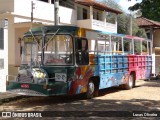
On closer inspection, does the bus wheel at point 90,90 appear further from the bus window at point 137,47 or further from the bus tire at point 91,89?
the bus window at point 137,47

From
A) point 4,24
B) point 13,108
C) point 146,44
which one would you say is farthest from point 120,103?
point 146,44

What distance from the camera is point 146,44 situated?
774 inches

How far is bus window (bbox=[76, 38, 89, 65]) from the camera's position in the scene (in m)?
11.9

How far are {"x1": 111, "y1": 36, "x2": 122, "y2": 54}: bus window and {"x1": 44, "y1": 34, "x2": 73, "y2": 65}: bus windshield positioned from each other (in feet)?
11.3

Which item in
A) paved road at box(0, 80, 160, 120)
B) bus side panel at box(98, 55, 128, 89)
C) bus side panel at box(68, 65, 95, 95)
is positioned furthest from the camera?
bus side panel at box(98, 55, 128, 89)

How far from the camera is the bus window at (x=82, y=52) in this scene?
11.9 metres

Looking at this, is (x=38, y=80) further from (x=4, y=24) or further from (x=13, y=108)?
(x=4, y=24)

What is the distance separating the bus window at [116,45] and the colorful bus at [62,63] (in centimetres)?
63

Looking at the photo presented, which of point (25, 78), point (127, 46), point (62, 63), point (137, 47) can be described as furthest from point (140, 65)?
point (25, 78)

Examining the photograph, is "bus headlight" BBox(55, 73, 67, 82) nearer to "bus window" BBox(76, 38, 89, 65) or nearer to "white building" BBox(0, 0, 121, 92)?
"bus window" BBox(76, 38, 89, 65)

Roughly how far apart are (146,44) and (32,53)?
30.4 feet

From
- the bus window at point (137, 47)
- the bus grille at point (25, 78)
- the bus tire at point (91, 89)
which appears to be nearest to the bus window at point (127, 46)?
the bus window at point (137, 47)

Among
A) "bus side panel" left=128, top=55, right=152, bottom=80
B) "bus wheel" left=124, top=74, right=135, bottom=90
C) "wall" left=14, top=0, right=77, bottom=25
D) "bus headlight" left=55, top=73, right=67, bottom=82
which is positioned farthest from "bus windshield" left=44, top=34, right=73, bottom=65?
"wall" left=14, top=0, right=77, bottom=25

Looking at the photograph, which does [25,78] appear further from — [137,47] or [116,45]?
[137,47]
